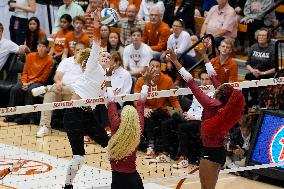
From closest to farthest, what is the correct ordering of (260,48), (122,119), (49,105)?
(122,119), (49,105), (260,48)

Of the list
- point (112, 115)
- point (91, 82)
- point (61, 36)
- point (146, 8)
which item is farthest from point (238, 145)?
point (61, 36)

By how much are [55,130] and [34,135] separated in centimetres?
55

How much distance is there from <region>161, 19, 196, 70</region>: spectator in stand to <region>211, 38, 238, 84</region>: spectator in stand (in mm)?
1828

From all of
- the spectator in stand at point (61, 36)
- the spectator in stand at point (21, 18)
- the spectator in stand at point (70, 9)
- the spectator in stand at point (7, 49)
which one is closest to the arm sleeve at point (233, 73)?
the spectator in stand at point (61, 36)

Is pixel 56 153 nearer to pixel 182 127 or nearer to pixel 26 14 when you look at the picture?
pixel 182 127

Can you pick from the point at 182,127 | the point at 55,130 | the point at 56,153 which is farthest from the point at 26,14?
the point at 182,127

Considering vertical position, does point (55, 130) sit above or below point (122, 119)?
below

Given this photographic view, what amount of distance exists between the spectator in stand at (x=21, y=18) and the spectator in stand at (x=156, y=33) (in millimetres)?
3017

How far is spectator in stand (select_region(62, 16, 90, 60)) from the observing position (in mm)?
17156

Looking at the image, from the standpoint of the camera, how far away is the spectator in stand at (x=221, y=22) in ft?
53.9

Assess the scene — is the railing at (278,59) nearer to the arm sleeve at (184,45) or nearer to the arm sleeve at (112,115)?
the arm sleeve at (184,45)

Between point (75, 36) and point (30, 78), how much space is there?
4.76 feet

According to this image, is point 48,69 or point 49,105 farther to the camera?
point 48,69

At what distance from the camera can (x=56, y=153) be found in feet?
47.3
